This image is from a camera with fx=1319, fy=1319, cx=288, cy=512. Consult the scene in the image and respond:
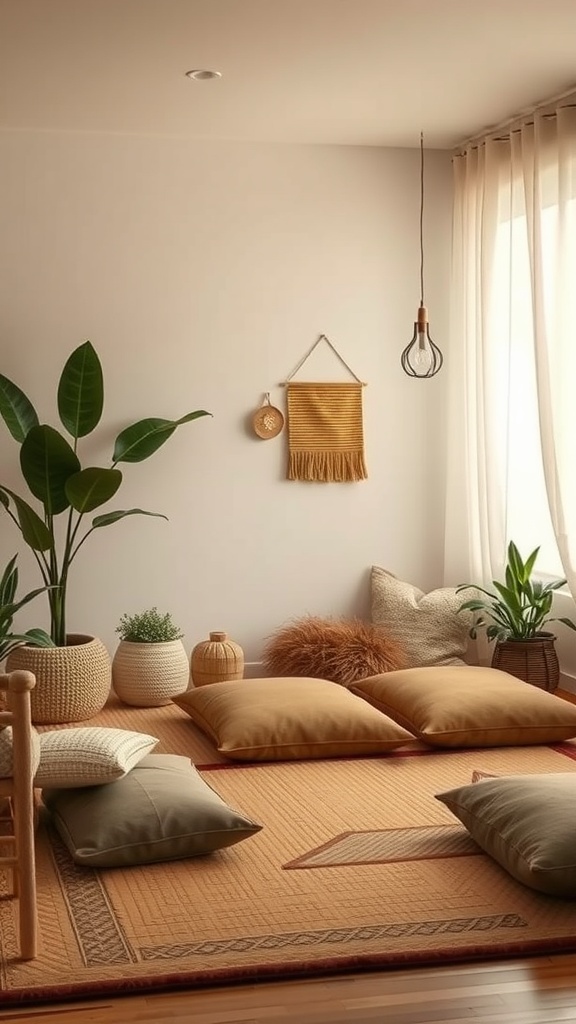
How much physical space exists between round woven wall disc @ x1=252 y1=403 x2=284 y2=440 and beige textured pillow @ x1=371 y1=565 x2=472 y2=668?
0.93 m

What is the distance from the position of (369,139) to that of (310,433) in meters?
1.36

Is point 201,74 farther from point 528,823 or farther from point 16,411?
point 528,823

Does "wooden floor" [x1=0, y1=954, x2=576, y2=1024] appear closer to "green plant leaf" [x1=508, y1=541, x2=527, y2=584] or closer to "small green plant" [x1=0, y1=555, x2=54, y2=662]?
"small green plant" [x1=0, y1=555, x2=54, y2=662]

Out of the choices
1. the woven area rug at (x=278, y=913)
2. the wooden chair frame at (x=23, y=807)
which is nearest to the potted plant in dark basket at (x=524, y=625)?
the woven area rug at (x=278, y=913)

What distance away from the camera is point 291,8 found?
4043 millimetres

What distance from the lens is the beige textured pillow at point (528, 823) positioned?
3045mm

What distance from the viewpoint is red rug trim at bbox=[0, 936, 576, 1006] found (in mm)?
2600

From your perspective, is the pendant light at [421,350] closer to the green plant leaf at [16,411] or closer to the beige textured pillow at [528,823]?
the green plant leaf at [16,411]

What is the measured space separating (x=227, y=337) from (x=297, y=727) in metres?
2.24

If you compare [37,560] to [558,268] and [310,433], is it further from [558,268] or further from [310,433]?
[558,268]

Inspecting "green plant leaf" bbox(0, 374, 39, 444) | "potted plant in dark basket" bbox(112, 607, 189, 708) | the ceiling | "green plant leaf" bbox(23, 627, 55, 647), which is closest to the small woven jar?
"potted plant in dark basket" bbox(112, 607, 189, 708)

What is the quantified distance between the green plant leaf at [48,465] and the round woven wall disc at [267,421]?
109 centimetres

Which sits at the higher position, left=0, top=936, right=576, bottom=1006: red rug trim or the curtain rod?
the curtain rod

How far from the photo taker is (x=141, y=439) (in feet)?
18.1
